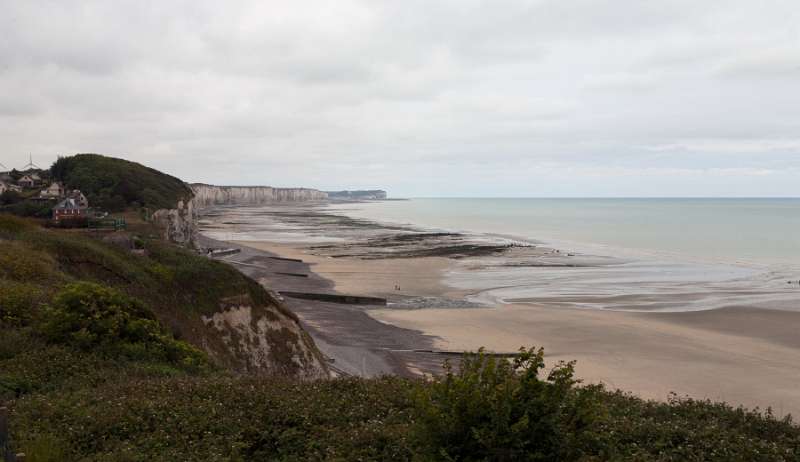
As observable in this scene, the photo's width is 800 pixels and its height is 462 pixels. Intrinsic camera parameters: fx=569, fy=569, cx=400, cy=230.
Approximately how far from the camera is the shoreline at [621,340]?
85.0ft

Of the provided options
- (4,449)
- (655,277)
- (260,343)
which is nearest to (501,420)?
(4,449)

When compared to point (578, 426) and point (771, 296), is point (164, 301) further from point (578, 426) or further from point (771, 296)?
point (771, 296)

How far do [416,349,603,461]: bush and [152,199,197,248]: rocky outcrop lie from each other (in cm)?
5159

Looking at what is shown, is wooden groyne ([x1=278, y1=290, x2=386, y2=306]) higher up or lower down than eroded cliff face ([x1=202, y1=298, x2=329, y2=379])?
lower down

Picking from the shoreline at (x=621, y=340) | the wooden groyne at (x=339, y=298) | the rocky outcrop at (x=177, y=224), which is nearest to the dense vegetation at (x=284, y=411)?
the shoreline at (x=621, y=340)

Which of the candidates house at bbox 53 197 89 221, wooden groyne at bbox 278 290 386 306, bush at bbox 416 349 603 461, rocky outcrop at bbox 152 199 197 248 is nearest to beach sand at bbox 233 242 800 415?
wooden groyne at bbox 278 290 386 306

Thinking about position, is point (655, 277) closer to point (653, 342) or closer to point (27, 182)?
point (653, 342)

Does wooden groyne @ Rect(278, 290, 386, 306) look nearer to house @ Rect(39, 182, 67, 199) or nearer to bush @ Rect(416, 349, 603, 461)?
bush @ Rect(416, 349, 603, 461)

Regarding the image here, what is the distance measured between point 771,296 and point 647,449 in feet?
148

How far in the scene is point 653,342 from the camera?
108ft

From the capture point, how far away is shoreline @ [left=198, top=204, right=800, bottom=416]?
85.0 feet

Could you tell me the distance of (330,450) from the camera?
10477 millimetres

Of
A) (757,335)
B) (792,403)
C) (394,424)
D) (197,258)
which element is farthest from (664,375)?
(197,258)

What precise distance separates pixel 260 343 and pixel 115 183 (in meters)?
57.1
